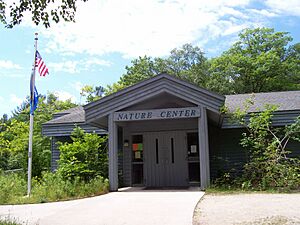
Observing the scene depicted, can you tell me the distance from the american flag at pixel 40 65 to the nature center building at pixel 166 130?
1981 millimetres

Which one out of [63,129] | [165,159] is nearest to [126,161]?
[165,159]

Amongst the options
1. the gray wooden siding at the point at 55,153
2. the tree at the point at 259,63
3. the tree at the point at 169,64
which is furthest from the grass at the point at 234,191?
the tree at the point at 169,64

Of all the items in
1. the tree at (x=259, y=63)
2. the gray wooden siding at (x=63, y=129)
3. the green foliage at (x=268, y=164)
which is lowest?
the green foliage at (x=268, y=164)

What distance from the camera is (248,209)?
7832 millimetres

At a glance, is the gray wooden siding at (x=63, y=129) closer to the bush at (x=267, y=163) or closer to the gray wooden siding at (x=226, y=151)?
the gray wooden siding at (x=226, y=151)

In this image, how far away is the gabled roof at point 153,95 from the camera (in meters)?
12.0

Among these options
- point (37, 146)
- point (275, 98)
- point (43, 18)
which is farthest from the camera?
point (37, 146)

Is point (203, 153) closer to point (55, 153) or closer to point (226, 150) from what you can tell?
point (226, 150)

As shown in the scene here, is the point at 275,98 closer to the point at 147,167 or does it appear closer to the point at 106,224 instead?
the point at 147,167

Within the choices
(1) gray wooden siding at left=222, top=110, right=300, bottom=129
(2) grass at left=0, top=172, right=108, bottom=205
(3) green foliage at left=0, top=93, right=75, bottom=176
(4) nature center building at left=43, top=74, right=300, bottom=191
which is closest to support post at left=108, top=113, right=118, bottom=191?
(4) nature center building at left=43, top=74, right=300, bottom=191

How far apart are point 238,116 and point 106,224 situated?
843 centimetres

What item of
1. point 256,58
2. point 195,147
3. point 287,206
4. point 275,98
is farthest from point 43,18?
point 256,58

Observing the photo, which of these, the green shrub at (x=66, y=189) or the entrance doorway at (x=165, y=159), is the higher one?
the entrance doorway at (x=165, y=159)

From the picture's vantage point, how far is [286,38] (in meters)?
33.9
